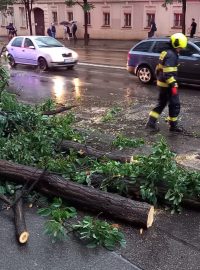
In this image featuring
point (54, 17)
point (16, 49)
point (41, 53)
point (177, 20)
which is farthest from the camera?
point (54, 17)

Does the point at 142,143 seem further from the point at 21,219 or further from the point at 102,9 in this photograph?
the point at 102,9

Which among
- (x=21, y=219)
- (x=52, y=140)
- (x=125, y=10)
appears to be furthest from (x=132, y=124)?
(x=125, y=10)

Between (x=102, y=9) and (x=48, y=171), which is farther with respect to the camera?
(x=102, y=9)

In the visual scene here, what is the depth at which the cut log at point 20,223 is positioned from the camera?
445 centimetres

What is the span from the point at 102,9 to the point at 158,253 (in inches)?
1303

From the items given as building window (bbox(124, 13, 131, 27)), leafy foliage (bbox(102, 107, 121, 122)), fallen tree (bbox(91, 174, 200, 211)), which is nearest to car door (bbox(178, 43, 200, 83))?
leafy foliage (bbox(102, 107, 121, 122))

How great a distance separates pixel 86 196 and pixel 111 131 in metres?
3.97

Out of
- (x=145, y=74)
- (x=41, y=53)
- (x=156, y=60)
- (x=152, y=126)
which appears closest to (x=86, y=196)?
(x=152, y=126)

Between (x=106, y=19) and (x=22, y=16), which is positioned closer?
(x=106, y=19)

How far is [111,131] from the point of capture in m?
8.88

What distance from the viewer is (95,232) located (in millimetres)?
4422

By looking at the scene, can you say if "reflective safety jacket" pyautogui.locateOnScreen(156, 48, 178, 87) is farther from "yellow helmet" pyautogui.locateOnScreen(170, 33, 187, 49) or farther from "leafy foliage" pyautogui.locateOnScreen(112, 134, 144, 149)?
"leafy foliage" pyautogui.locateOnScreen(112, 134, 144, 149)

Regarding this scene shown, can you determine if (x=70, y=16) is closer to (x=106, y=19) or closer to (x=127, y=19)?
(x=106, y=19)

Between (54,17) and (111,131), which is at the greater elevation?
(54,17)
